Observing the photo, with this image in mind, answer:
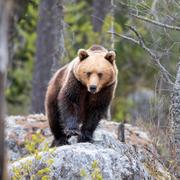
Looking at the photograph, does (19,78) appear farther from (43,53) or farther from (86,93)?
(86,93)

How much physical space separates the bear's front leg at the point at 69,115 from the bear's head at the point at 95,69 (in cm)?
33

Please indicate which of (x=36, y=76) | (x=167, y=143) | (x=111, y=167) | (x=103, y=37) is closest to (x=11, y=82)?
(x=36, y=76)

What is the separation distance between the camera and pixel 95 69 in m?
9.18

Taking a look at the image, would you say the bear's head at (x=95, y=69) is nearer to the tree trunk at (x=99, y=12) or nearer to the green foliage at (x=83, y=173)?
the green foliage at (x=83, y=173)

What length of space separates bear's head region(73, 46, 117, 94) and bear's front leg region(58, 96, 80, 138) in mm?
327

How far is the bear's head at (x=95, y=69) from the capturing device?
9.06m

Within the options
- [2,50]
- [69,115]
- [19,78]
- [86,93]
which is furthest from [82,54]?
[19,78]

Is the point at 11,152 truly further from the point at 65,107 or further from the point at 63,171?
the point at 63,171

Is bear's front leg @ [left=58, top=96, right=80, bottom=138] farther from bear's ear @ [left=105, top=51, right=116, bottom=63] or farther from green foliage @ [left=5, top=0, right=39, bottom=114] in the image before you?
green foliage @ [left=5, top=0, right=39, bottom=114]

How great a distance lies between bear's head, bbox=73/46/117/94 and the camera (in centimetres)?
906

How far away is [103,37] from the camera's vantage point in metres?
17.0

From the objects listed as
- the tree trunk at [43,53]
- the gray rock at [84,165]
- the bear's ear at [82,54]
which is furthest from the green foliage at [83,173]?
the tree trunk at [43,53]

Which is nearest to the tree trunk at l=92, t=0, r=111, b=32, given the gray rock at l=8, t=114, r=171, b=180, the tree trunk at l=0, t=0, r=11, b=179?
the gray rock at l=8, t=114, r=171, b=180

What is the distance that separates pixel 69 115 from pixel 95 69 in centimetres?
70
